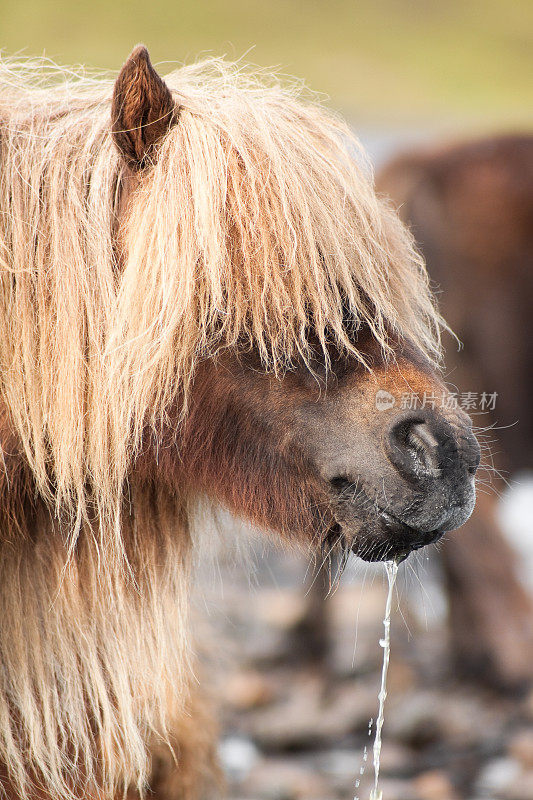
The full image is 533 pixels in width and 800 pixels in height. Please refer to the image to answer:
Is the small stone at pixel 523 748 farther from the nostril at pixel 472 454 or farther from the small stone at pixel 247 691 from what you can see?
the nostril at pixel 472 454

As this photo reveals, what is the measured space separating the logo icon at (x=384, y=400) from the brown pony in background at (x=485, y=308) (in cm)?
241

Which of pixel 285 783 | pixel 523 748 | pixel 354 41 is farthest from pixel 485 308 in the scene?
pixel 354 41

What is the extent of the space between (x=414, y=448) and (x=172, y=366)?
0.44 meters

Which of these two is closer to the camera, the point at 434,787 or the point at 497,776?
the point at 434,787

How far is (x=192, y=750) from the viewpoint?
2068 millimetres

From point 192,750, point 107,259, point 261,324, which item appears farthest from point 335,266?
point 192,750

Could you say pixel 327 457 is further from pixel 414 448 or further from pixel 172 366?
pixel 172 366

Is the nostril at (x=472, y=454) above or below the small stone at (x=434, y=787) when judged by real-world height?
above

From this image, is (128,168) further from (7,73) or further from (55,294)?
(7,73)

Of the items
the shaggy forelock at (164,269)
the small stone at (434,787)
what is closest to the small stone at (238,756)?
the small stone at (434,787)

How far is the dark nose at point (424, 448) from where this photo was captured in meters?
1.40

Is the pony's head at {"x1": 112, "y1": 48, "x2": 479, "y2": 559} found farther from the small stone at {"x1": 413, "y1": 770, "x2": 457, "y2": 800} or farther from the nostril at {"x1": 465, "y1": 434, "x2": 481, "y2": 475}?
the small stone at {"x1": 413, "y1": 770, "x2": 457, "y2": 800}

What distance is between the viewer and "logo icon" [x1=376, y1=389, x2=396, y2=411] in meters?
1.44

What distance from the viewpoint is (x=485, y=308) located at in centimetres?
391
